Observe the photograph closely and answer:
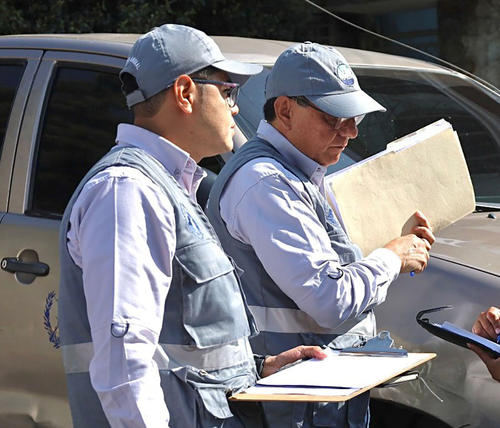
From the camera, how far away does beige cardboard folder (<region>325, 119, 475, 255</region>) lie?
10.3 ft

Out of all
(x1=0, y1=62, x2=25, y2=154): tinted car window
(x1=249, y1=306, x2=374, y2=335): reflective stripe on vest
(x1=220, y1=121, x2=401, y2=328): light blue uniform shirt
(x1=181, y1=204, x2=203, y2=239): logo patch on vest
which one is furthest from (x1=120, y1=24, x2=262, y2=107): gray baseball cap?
(x1=0, y1=62, x2=25, y2=154): tinted car window

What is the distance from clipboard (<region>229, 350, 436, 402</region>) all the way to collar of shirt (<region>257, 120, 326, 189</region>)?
593mm

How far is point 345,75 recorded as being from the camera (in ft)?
9.50


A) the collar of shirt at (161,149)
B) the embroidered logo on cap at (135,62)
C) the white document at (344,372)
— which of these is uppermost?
the embroidered logo on cap at (135,62)

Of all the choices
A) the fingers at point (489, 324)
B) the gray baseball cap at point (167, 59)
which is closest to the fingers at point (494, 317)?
the fingers at point (489, 324)

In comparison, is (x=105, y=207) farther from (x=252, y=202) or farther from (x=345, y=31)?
(x=345, y=31)

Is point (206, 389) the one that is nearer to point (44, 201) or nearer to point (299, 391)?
point (299, 391)

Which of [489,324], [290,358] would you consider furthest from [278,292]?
[489,324]

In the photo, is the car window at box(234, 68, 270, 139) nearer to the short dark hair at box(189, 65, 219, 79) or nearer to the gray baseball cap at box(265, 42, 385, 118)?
the gray baseball cap at box(265, 42, 385, 118)

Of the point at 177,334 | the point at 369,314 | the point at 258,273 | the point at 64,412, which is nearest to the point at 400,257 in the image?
the point at 369,314

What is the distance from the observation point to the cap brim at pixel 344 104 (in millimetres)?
2809

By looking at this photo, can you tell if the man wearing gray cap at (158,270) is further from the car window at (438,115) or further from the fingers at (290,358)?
the car window at (438,115)

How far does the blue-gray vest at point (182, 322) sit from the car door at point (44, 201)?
161 centimetres

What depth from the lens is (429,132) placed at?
3400mm
